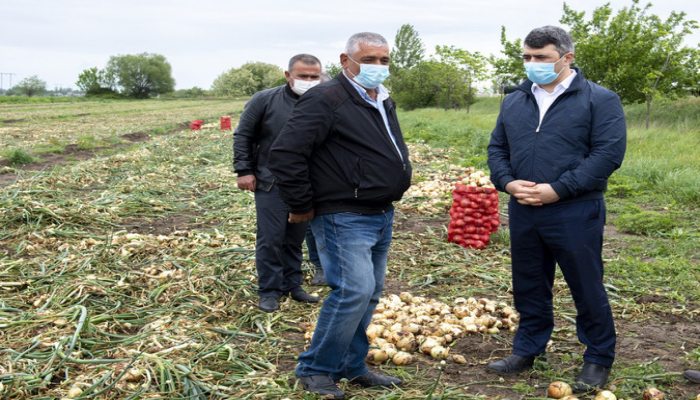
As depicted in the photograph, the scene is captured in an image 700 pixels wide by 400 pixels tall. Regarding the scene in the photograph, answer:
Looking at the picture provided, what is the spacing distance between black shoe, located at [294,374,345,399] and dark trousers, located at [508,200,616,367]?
3.97ft

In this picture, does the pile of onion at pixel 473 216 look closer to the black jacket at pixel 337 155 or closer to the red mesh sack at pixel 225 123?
the black jacket at pixel 337 155

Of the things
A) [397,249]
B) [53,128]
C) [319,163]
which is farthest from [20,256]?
[53,128]

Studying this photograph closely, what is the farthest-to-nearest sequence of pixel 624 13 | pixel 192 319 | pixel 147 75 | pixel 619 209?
pixel 147 75 < pixel 624 13 < pixel 619 209 < pixel 192 319

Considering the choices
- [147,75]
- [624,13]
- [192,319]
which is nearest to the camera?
[192,319]

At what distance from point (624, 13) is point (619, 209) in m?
14.2

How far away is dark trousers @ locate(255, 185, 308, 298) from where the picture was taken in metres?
4.40

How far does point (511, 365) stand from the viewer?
11.1 feet

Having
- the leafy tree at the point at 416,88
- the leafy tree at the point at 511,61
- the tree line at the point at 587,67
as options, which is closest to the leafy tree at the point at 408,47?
the tree line at the point at 587,67

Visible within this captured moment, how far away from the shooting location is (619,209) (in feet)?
25.2

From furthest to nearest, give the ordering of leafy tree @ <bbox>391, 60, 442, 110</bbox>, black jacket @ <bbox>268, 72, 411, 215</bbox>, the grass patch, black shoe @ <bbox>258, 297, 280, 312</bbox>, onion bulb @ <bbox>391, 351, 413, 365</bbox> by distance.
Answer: leafy tree @ <bbox>391, 60, 442, 110</bbox>
the grass patch
black shoe @ <bbox>258, 297, 280, 312</bbox>
onion bulb @ <bbox>391, 351, 413, 365</bbox>
black jacket @ <bbox>268, 72, 411, 215</bbox>

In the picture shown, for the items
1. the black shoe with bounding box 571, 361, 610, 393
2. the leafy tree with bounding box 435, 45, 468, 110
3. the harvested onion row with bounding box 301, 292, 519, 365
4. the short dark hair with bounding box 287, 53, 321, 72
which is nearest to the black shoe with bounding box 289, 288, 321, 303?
the harvested onion row with bounding box 301, 292, 519, 365

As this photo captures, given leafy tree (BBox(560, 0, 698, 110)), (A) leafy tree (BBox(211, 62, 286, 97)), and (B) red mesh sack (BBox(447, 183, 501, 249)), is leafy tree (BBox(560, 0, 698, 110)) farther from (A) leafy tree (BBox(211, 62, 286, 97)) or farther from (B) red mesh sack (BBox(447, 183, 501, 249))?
(A) leafy tree (BBox(211, 62, 286, 97))

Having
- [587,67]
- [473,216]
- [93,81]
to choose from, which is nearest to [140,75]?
[93,81]

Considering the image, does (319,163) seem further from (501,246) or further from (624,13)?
(624,13)
